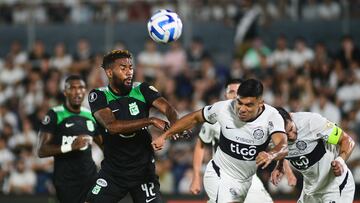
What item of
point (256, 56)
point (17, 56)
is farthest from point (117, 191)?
point (17, 56)

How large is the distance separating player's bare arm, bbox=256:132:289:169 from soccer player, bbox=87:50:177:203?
1.33 meters

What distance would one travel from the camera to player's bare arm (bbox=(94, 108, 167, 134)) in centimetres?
870

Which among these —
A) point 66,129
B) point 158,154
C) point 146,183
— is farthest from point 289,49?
point 146,183

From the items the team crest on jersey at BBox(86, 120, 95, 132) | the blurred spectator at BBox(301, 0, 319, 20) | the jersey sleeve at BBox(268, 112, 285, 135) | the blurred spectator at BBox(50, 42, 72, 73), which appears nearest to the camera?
the jersey sleeve at BBox(268, 112, 285, 135)

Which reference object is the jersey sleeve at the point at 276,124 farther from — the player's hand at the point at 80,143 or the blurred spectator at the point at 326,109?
the blurred spectator at the point at 326,109

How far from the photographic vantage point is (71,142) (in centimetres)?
1085

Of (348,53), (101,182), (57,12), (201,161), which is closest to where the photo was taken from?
(101,182)

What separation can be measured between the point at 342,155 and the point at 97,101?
108 inches

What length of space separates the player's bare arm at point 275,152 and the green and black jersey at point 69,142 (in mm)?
3086

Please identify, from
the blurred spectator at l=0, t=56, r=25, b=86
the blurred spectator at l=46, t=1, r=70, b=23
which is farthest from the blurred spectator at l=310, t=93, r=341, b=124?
the blurred spectator at l=46, t=1, r=70, b=23

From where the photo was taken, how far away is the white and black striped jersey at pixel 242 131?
8984 mm

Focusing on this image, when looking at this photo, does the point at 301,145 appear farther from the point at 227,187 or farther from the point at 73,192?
the point at 73,192

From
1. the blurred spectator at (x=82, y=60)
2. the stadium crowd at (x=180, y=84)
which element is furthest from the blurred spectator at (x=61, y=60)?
the blurred spectator at (x=82, y=60)

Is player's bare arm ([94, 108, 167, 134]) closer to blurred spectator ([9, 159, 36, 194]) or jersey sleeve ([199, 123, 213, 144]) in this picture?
jersey sleeve ([199, 123, 213, 144])
